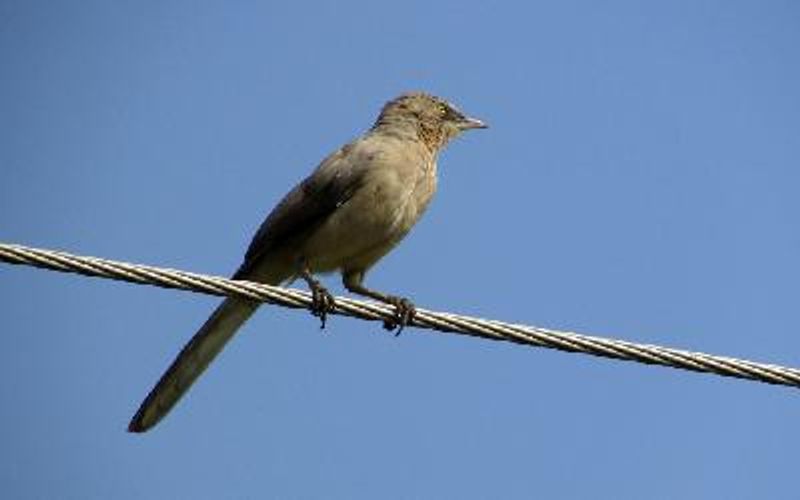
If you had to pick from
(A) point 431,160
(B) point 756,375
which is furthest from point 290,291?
(A) point 431,160

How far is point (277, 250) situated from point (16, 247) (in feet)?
12.0

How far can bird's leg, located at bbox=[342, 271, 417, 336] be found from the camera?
329 inches

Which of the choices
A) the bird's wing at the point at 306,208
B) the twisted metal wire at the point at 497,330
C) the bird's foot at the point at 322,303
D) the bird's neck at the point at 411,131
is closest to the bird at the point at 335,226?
the bird's wing at the point at 306,208

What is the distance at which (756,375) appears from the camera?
261 inches

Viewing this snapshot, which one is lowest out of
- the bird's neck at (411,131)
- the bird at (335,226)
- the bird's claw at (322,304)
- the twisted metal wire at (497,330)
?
the twisted metal wire at (497,330)

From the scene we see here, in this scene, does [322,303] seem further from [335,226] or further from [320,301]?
[335,226]

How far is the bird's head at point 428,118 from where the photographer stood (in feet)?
35.6

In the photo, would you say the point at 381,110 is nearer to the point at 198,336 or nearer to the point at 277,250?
the point at 277,250

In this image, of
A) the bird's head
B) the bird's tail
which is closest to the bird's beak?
the bird's head

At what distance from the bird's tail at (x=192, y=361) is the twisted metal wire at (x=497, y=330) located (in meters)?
2.20

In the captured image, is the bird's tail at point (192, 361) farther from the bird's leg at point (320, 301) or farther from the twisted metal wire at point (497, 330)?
the twisted metal wire at point (497, 330)

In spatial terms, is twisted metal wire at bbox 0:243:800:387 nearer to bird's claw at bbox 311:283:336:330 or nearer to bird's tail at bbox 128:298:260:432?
bird's claw at bbox 311:283:336:330

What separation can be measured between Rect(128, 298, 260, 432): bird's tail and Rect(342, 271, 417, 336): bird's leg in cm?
77

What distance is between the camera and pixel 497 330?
6848 mm
